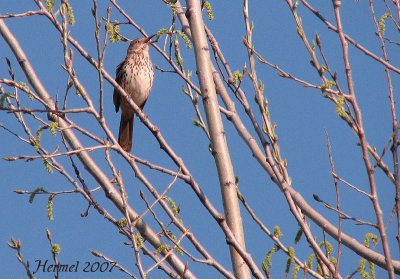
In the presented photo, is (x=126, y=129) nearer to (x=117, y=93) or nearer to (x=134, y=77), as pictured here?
(x=117, y=93)

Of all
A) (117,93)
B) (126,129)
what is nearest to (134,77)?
(117,93)

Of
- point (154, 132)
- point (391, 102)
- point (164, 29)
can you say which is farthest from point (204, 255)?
point (164, 29)

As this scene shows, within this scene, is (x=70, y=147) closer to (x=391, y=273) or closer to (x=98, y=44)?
(x=98, y=44)

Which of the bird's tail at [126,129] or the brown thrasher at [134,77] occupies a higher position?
the brown thrasher at [134,77]

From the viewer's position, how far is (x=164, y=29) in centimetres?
412

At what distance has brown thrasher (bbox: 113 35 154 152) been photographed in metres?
8.54

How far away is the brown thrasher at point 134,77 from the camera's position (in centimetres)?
854

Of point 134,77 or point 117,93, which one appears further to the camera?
point 117,93

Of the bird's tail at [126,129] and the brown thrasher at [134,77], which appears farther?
the bird's tail at [126,129]

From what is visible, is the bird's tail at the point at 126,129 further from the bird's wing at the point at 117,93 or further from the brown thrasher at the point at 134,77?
the bird's wing at the point at 117,93

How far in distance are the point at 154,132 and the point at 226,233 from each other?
2.67 ft

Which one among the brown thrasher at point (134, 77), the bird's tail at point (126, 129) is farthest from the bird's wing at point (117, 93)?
the bird's tail at point (126, 129)

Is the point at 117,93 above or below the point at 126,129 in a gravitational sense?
above

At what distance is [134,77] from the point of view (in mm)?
8531
